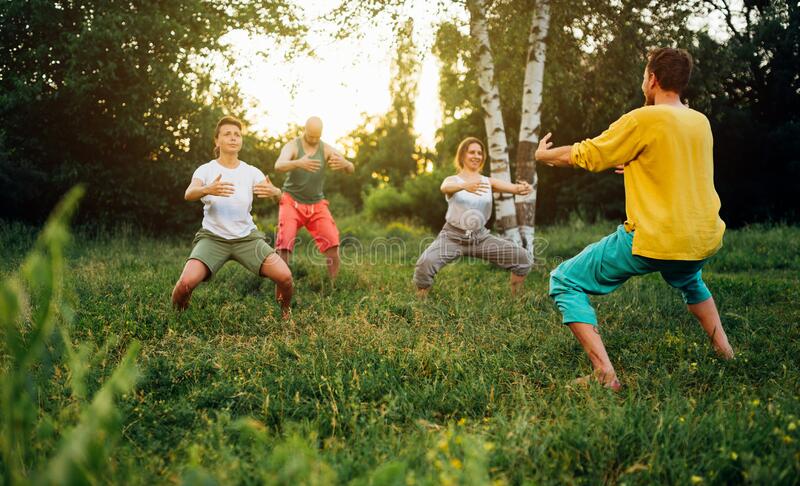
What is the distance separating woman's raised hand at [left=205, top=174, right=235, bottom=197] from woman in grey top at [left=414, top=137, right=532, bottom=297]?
2362mm

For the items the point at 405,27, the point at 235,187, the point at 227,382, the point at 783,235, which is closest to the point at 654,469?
→ the point at 227,382

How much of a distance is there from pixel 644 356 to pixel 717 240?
1.15 metres

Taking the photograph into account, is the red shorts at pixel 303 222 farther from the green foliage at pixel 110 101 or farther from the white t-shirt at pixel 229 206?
the green foliage at pixel 110 101

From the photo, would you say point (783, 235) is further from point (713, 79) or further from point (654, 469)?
point (654, 469)

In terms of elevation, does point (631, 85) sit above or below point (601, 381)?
above

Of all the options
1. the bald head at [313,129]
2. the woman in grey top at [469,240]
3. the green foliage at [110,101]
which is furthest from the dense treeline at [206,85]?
the woman in grey top at [469,240]

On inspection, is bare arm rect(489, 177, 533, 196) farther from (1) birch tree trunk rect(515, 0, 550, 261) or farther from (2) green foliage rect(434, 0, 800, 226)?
(2) green foliage rect(434, 0, 800, 226)

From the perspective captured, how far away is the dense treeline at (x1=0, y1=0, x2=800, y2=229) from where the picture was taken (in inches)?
392

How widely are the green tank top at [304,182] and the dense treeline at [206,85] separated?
313cm

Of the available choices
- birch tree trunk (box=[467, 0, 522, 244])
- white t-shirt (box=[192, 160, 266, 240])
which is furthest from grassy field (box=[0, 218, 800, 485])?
birch tree trunk (box=[467, 0, 522, 244])

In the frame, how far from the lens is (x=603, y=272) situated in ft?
12.7

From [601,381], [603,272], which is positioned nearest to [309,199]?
[603,272]

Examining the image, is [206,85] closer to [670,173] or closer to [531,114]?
[531,114]

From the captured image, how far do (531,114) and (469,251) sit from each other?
11.3ft
